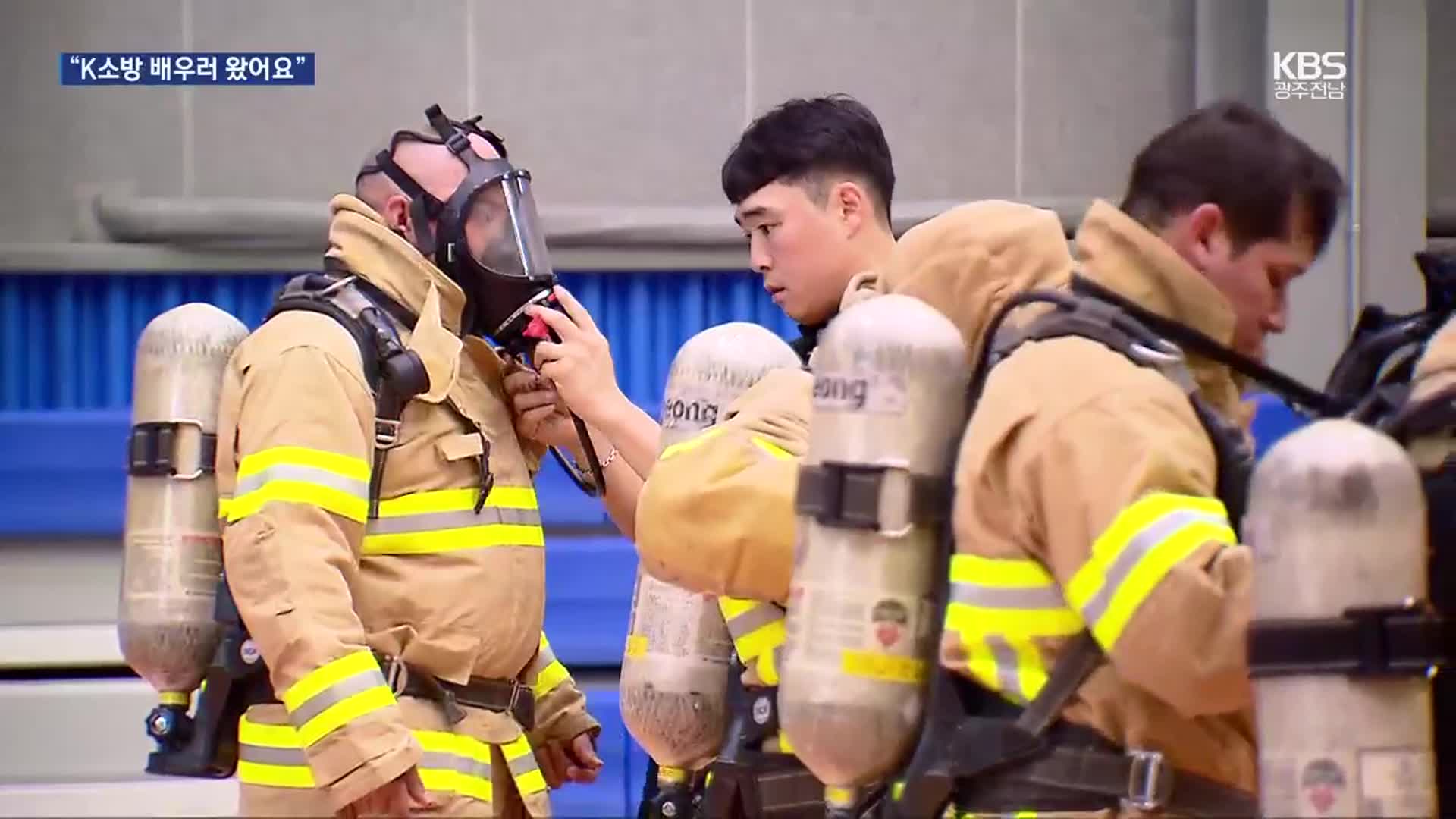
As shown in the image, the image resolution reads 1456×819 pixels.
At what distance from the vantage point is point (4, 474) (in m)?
5.35

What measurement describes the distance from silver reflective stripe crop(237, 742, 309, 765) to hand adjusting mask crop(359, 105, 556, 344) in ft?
2.69

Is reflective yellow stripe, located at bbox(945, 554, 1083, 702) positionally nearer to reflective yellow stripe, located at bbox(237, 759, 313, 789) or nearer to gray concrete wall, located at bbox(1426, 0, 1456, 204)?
reflective yellow stripe, located at bbox(237, 759, 313, 789)

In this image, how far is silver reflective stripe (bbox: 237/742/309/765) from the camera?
3047 mm

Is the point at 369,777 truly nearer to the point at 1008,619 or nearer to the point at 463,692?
the point at 463,692

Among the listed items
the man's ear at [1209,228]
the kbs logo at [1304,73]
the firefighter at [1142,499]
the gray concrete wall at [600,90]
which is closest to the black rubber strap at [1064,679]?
the firefighter at [1142,499]

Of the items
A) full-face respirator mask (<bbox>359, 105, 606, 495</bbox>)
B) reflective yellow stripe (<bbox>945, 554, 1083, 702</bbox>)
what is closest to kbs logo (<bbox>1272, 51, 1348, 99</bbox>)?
full-face respirator mask (<bbox>359, 105, 606, 495</bbox>)

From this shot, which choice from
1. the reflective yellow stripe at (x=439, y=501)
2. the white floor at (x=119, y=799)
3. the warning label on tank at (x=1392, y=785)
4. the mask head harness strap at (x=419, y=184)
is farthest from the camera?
the white floor at (x=119, y=799)

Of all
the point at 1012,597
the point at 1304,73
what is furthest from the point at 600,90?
the point at 1012,597

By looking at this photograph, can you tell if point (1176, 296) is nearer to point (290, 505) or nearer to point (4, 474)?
point (290, 505)

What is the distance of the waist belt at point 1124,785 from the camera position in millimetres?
1946

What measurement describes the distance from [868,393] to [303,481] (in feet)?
3.72

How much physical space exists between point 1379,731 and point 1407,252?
4.43 m

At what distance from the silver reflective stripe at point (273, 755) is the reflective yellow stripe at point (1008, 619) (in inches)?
54.9

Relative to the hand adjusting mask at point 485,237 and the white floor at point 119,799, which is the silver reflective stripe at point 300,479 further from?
the white floor at point 119,799
